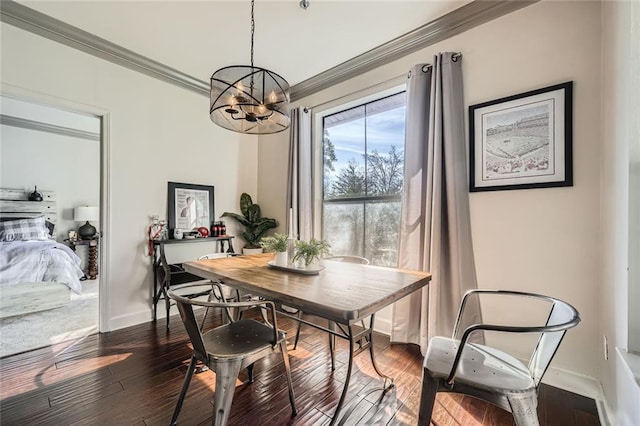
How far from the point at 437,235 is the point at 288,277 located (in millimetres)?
1320

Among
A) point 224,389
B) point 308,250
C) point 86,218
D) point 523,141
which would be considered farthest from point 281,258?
point 86,218

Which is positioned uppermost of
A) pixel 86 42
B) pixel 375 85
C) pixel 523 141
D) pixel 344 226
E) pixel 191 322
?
pixel 86 42

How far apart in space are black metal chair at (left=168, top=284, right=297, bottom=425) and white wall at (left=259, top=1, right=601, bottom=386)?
1.75 metres

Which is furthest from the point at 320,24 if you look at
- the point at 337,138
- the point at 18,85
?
the point at 18,85

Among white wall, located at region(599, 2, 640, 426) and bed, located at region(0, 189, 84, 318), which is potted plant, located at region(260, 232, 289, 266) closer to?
white wall, located at region(599, 2, 640, 426)

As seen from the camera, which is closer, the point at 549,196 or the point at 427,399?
the point at 427,399

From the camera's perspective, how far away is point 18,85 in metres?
2.33

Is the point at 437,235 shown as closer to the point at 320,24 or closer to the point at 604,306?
the point at 604,306

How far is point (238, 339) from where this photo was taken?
157 centimetres

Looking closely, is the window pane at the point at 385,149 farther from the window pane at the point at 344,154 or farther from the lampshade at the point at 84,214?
the lampshade at the point at 84,214

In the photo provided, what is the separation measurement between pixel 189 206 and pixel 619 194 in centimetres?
379

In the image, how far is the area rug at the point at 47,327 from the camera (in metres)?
2.52

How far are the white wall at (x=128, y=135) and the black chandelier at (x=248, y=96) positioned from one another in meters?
1.59

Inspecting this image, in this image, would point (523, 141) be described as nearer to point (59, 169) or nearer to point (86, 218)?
point (86, 218)
